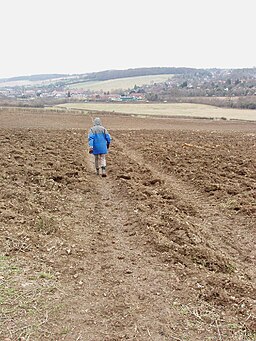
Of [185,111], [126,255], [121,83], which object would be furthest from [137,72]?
[126,255]

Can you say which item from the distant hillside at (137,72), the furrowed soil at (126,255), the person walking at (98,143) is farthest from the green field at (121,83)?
the furrowed soil at (126,255)

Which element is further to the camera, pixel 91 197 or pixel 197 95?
pixel 197 95

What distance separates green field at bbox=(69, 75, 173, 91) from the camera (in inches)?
5266

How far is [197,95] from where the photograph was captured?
9494 centimetres

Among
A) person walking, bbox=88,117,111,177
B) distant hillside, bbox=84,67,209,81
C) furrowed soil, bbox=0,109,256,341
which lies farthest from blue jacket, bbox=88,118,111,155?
distant hillside, bbox=84,67,209,81

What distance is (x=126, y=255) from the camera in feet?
19.6

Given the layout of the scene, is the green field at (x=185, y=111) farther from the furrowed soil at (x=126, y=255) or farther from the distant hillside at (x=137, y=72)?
the distant hillside at (x=137, y=72)

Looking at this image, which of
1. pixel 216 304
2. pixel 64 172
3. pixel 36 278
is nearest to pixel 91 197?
pixel 64 172

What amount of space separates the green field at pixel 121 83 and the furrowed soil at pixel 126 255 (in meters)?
122

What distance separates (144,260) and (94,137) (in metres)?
7.04

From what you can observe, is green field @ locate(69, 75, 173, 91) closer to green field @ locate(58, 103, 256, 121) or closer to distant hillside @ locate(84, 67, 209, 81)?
distant hillside @ locate(84, 67, 209, 81)

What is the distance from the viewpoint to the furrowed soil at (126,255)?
416 centimetres

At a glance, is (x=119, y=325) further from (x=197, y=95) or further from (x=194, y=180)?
(x=197, y=95)

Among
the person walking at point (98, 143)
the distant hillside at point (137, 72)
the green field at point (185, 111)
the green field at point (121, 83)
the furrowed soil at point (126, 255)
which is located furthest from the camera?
the distant hillside at point (137, 72)
